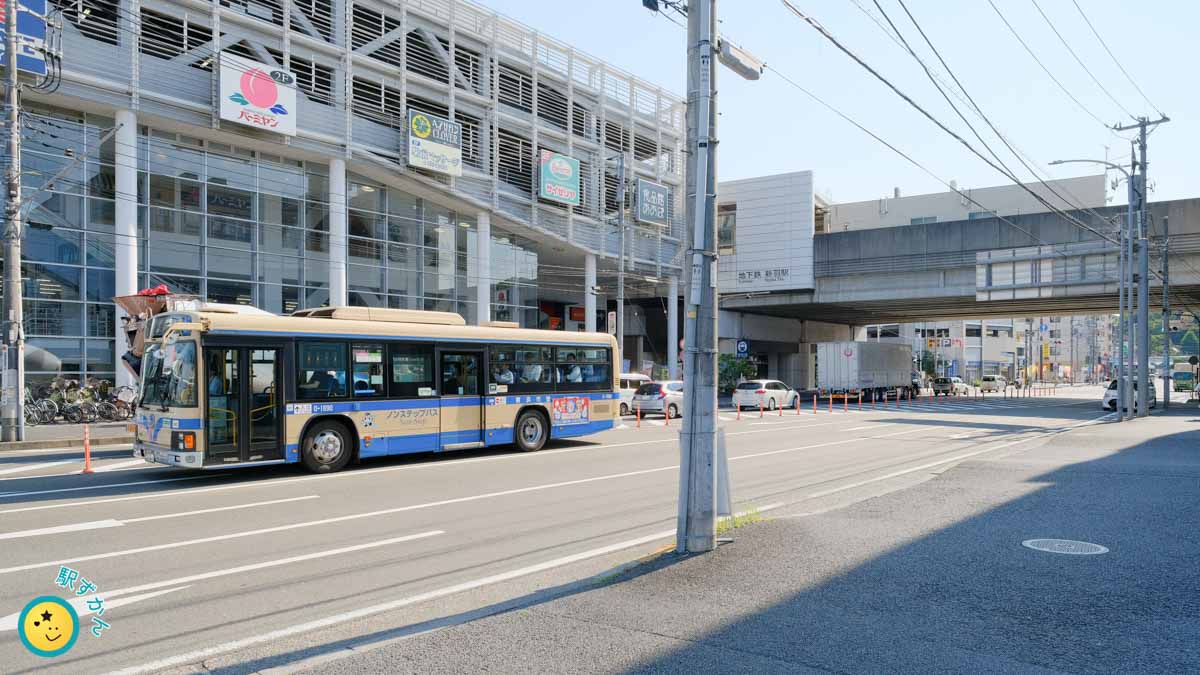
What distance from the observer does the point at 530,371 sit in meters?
17.7

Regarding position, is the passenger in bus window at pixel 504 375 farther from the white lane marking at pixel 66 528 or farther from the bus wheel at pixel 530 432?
the white lane marking at pixel 66 528

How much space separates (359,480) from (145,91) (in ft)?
63.4

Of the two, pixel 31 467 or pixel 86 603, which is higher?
pixel 86 603

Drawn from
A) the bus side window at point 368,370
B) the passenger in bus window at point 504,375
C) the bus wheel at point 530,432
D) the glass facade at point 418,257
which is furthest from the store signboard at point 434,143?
the bus side window at point 368,370

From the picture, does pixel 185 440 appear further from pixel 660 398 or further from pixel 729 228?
pixel 729 228

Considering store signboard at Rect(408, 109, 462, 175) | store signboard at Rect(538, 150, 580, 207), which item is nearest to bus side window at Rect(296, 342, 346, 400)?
store signboard at Rect(408, 109, 462, 175)

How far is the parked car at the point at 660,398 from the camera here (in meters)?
29.8

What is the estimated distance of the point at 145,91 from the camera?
25.2 metres

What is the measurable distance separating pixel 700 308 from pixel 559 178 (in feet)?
106

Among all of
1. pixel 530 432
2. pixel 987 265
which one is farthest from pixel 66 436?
pixel 987 265

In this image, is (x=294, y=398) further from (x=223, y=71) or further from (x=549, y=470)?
(x=223, y=71)

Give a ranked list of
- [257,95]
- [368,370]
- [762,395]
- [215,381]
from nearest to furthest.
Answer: [215,381], [368,370], [257,95], [762,395]

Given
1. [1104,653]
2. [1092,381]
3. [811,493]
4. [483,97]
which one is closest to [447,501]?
[811,493]

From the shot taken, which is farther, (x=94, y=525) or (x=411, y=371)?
(x=411, y=371)
